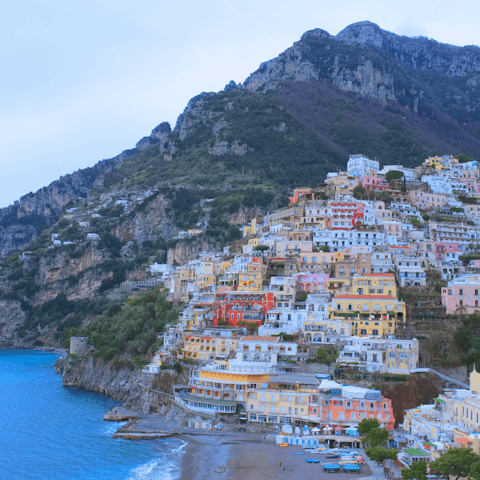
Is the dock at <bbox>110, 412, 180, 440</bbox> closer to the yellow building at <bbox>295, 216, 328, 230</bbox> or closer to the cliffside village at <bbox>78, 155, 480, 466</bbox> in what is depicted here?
the cliffside village at <bbox>78, 155, 480, 466</bbox>

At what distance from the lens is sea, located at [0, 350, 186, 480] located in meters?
49.4

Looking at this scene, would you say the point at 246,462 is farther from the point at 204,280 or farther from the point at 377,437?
the point at 204,280

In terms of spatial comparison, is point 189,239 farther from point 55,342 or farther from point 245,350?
point 245,350

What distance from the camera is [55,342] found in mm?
134000

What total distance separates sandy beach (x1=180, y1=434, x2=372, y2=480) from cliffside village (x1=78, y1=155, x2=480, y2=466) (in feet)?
8.72

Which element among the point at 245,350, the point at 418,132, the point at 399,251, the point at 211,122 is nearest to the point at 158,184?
the point at 211,122

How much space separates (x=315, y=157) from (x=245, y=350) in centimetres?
9354

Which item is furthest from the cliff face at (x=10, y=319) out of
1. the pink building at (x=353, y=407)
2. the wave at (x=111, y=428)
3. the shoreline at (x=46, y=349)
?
the pink building at (x=353, y=407)

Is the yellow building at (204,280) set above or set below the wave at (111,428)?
above

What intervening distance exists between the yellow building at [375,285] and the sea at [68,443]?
23.4m

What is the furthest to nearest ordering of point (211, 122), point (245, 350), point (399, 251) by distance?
point (211, 122) → point (399, 251) → point (245, 350)

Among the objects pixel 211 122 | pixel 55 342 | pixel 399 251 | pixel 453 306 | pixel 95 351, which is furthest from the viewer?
pixel 211 122

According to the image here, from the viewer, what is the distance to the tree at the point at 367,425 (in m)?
49.7

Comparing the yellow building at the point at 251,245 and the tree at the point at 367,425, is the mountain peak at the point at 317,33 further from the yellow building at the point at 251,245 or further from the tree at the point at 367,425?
the tree at the point at 367,425
